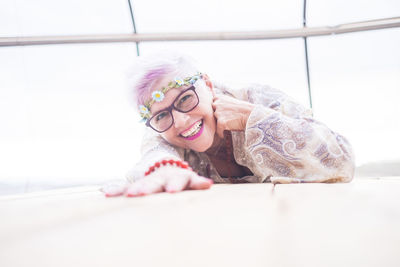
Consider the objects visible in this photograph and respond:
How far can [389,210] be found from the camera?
0.34 m

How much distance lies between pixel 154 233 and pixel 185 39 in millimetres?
2761

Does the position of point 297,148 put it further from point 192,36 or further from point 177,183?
point 192,36

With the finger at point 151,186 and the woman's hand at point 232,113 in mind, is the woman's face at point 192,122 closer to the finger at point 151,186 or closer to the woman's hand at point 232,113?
the woman's hand at point 232,113

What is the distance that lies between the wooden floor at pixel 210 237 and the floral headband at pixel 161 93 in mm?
812

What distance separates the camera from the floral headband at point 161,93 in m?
1.14

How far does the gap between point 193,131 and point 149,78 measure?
0.98 feet

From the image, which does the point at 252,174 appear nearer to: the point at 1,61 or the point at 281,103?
the point at 281,103

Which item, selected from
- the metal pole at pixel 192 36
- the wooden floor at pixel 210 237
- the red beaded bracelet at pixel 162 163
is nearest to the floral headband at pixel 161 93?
the red beaded bracelet at pixel 162 163

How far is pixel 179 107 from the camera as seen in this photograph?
118 centimetres

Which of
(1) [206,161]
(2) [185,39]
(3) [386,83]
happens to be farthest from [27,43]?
(3) [386,83]

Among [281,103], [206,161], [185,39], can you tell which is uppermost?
[185,39]

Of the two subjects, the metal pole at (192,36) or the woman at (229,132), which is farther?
the metal pole at (192,36)

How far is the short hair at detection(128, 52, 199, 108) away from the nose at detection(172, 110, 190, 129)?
0.48ft

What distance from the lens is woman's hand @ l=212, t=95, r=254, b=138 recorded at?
3.77ft
